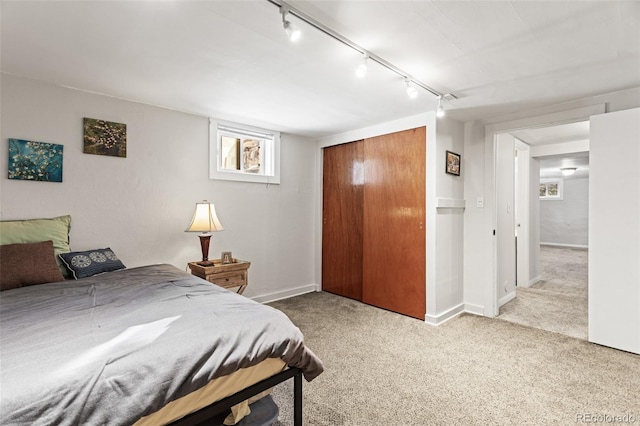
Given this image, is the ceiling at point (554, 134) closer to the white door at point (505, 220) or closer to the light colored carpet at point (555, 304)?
the white door at point (505, 220)

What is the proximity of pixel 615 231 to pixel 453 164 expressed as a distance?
151cm

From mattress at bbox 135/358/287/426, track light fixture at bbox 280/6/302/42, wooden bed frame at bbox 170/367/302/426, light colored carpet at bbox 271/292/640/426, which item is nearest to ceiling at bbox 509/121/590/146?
light colored carpet at bbox 271/292/640/426

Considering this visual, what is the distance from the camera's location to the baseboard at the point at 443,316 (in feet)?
10.7

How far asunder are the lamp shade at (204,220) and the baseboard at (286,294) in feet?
3.86

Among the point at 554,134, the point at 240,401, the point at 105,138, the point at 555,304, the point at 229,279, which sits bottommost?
the point at 555,304

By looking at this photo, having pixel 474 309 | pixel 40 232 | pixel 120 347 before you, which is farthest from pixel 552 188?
pixel 40 232

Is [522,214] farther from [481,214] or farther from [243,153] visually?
[243,153]

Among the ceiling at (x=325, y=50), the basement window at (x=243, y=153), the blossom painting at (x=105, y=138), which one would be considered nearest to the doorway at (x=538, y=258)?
the ceiling at (x=325, y=50)

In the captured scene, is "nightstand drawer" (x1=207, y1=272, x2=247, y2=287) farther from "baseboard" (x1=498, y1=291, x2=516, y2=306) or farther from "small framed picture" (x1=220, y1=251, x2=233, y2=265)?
"baseboard" (x1=498, y1=291, x2=516, y2=306)

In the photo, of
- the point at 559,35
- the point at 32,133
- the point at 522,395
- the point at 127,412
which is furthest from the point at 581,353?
the point at 32,133

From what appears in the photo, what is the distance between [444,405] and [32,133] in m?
3.60

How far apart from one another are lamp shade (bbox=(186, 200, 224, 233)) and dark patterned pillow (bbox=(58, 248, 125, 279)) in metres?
0.71

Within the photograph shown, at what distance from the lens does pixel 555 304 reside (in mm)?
3990

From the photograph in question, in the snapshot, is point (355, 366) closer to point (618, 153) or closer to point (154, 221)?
point (154, 221)
